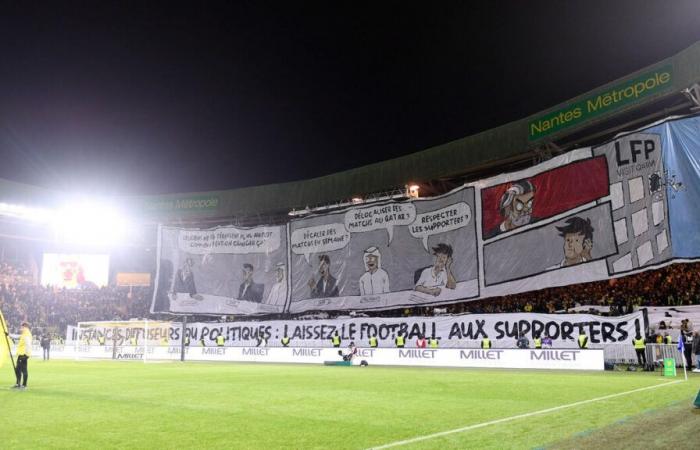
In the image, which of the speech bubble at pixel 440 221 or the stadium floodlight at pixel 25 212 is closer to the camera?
the speech bubble at pixel 440 221

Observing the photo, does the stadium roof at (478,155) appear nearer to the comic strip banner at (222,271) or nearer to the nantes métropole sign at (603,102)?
the nantes métropole sign at (603,102)

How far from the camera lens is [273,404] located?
11578 millimetres

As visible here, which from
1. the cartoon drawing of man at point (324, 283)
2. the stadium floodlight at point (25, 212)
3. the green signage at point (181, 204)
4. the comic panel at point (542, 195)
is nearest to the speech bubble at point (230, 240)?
the cartoon drawing of man at point (324, 283)

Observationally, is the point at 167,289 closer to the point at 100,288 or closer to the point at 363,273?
the point at 363,273

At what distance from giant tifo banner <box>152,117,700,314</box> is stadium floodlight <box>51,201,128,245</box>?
429 inches

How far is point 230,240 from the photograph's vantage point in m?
40.0

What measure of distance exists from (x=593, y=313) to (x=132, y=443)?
22.6m

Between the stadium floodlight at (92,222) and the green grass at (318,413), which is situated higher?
the stadium floodlight at (92,222)

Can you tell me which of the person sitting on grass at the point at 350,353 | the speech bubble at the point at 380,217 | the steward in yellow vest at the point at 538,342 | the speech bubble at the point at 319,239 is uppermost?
the speech bubble at the point at 380,217

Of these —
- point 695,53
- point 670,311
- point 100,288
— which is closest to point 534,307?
point 670,311

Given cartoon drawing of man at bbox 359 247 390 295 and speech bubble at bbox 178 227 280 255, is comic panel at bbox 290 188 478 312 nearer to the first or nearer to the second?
cartoon drawing of man at bbox 359 247 390 295

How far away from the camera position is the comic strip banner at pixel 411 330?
24250 mm

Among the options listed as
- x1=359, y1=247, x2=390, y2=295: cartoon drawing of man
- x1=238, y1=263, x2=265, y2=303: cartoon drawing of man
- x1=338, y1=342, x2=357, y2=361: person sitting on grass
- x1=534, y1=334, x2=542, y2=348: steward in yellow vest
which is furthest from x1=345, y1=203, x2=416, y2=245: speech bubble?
x1=534, y1=334, x2=542, y2=348: steward in yellow vest

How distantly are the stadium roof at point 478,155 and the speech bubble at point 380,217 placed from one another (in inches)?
91.4
